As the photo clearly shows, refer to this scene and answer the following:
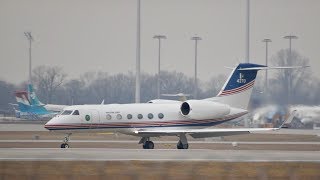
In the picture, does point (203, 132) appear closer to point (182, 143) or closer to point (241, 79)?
point (182, 143)

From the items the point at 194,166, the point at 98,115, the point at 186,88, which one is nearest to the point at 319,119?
the point at 98,115

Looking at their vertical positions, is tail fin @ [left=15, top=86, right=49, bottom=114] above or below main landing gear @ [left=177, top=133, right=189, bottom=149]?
above

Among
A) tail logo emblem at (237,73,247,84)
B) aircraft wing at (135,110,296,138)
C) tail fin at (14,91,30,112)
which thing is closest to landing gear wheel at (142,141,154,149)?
aircraft wing at (135,110,296,138)

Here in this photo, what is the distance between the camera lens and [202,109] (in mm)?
59531

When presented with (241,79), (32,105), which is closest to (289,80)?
(241,79)

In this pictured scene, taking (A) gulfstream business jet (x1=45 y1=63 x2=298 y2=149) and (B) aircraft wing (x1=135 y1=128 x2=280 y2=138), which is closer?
(B) aircraft wing (x1=135 y1=128 x2=280 y2=138)

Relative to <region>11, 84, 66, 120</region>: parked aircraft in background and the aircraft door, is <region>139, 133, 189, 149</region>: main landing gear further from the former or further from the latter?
<region>11, 84, 66, 120</region>: parked aircraft in background

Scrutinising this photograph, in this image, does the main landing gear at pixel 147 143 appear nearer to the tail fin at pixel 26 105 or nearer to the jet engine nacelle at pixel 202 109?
the jet engine nacelle at pixel 202 109

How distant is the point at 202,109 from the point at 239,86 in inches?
154

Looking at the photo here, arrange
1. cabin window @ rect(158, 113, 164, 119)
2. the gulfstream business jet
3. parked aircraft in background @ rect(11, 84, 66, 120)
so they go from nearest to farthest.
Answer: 1. the gulfstream business jet
2. cabin window @ rect(158, 113, 164, 119)
3. parked aircraft in background @ rect(11, 84, 66, 120)

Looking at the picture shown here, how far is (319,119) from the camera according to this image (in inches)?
2992

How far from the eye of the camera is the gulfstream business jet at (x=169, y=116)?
5775 cm

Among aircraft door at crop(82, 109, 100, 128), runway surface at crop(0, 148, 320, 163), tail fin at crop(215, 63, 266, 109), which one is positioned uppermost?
tail fin at crop(215, 63, 266, 109)

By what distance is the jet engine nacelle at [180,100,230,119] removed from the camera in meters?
59.4
